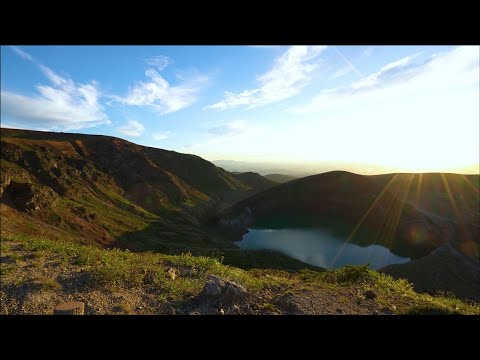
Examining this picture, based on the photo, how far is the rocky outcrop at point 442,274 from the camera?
39.0 m

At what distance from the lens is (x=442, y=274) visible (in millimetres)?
43250

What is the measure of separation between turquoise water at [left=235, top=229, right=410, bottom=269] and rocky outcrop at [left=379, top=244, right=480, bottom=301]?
6632 millimetres

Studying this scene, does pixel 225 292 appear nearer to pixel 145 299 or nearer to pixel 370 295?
pixel 145 299

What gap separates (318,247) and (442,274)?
22.2 metres

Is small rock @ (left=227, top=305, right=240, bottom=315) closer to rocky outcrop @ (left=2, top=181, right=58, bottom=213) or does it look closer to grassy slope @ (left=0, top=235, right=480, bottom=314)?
grassy slope @ (left=0, top=235, right=480, bottom=314)

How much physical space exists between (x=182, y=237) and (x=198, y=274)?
158 ft

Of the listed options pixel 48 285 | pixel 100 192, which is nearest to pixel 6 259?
pixel 48 285

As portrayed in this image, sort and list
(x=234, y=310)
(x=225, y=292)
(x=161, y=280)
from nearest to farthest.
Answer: (x=234, y=310) → (x=225, y=292) → (x=161, y=280)

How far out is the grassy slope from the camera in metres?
8.05

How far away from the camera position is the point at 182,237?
2244 inches
